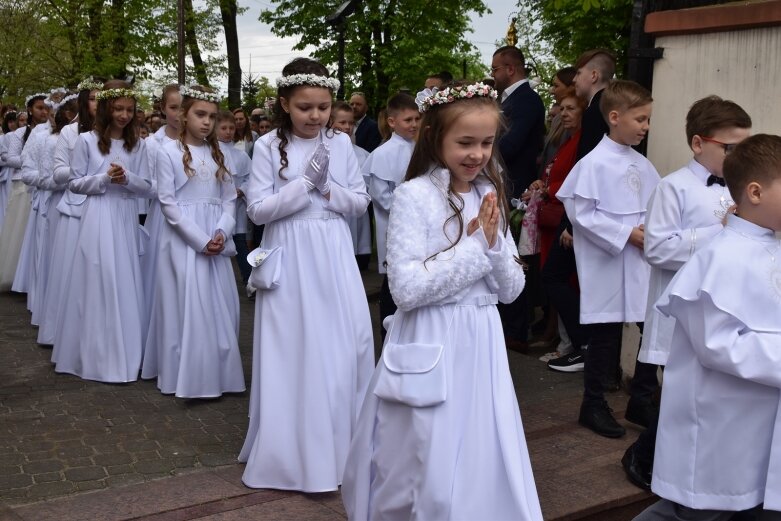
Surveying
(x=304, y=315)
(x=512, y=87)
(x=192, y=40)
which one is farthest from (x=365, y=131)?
(x=192, y=40)

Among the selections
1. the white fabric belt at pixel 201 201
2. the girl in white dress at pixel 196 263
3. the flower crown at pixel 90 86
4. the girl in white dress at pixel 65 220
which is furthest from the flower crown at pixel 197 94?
the flower crown at pixel 90 86

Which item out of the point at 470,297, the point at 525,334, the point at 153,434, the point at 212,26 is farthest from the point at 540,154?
the point at 212,26

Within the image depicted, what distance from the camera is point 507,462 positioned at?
12.8ft

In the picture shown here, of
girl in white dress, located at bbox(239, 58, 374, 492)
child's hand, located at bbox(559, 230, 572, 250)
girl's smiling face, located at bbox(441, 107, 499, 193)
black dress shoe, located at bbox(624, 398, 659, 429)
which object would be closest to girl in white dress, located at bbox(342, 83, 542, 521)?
girl's smiling face, located at bbox(441, 107, 499, 193)

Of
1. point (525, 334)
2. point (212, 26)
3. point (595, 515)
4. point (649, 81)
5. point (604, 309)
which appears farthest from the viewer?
point (212, 26)

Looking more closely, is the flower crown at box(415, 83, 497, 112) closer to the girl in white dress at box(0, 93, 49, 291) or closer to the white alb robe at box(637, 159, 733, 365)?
the white alb robe at box(637, 159, 733, 365)

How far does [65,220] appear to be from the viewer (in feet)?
29.3

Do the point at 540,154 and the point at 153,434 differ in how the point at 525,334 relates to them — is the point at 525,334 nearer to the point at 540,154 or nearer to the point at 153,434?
the point at 540,154

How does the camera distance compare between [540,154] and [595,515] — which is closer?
[595,515]

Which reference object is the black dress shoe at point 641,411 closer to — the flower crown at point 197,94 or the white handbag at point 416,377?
the white handbag at point 416,377

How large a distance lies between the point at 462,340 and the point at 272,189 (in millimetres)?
2045

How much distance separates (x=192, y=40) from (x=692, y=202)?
80.8 ft

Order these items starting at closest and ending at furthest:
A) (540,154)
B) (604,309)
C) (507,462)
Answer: (507,462), (604,309), (540,154)

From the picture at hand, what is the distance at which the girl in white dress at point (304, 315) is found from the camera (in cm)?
547
